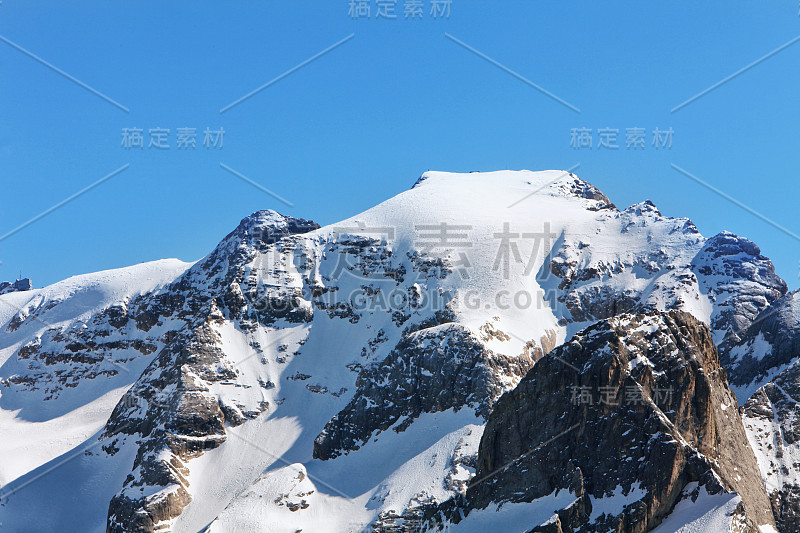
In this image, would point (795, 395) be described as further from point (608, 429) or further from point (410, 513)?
point (410, 513)

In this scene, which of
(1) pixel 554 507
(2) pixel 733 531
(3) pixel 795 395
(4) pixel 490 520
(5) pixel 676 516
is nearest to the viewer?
(2) pixel 733 531

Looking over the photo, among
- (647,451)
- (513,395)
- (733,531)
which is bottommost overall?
(733,531)

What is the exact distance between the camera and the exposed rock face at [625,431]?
460 feet

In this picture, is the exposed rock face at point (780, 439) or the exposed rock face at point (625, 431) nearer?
the exposed rock face at point (625, 431)

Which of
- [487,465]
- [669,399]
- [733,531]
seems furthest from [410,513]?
[733,531]

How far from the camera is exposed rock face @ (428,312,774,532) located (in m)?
140

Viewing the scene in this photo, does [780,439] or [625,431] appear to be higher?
[625,431]

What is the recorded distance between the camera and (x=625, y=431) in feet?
485

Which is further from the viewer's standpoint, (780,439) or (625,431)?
(780,439)

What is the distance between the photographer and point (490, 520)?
523 ft

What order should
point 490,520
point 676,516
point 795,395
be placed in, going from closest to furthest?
1. point 676,516
2. point 490,520
3. point 795,395

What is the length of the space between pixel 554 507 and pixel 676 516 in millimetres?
17874

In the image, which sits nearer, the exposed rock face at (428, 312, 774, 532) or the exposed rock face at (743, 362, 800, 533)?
the exposed rock face at (428, 312, 774, 532)

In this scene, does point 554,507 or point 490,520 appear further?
point 490,520
